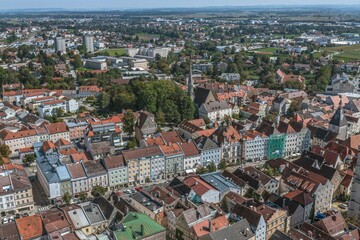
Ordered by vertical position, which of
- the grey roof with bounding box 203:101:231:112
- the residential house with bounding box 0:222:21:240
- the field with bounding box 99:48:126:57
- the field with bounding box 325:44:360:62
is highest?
the residential house with bounding box 0:222:21:240

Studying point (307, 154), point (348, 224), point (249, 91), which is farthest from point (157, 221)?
point (249, 91)

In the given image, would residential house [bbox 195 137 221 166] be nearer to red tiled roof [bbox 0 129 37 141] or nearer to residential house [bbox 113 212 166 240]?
residential house [bbox 113 212 166 240]

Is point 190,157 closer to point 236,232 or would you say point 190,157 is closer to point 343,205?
point 343,205

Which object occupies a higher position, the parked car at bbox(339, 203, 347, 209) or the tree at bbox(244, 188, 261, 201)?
the tree at bbox(244, 188, 261, 201)

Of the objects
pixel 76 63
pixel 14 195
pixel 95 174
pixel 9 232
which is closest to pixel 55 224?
pixel 9 232

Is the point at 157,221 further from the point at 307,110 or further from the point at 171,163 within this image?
the point at 307,110

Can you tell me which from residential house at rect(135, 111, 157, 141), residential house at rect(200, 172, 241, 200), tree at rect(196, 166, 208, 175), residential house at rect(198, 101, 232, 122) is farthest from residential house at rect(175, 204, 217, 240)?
residential house at rect(198, 101, 232, 122)

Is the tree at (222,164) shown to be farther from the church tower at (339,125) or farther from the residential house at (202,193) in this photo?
the church tower at (339,125)

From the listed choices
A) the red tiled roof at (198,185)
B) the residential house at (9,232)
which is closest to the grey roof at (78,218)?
the residential house at (9,232)
